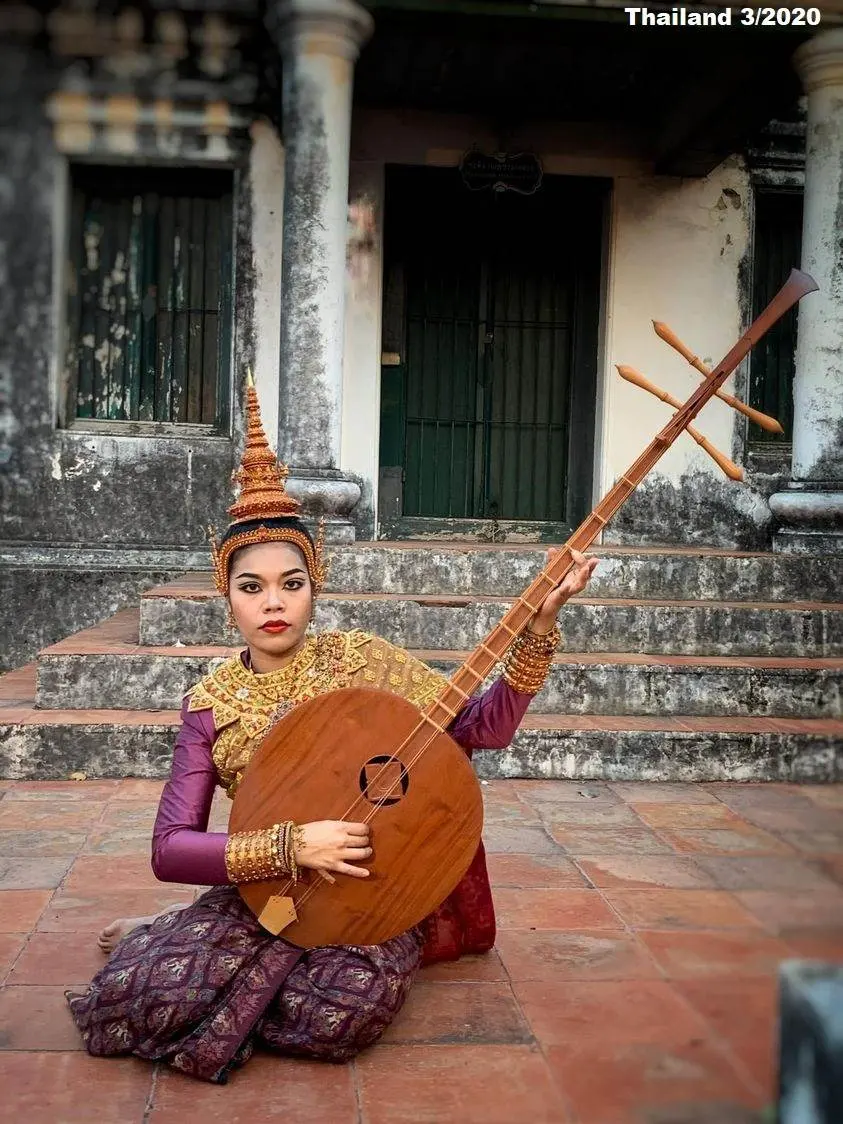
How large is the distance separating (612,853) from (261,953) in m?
1.76

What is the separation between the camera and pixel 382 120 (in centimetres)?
759

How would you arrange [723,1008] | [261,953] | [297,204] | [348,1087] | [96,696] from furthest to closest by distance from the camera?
[297,204] < [96,696] < [261,953] < [348,1087] < [723,1008]

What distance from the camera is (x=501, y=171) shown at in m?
7.61

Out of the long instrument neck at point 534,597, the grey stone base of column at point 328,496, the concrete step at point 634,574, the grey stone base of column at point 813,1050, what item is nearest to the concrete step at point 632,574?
the concrete step at point 634,574

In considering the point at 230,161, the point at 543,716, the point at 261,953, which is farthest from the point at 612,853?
the point at 230,161

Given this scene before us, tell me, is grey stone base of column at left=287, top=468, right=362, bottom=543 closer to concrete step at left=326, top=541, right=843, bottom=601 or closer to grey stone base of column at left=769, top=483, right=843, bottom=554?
concrete step at left=326, top=541, right=843, bottom=601

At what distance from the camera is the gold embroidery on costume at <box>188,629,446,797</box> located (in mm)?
2520

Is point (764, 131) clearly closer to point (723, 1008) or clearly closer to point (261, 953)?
point (261, 953)

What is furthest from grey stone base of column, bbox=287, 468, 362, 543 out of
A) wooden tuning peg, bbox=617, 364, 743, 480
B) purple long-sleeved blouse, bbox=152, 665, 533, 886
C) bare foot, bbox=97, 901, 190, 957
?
wooden tuning peg, bbox=617, 364, 743, 480

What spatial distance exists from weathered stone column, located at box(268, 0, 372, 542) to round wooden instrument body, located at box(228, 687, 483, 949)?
3.95 metres

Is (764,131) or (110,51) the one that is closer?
(110,51)

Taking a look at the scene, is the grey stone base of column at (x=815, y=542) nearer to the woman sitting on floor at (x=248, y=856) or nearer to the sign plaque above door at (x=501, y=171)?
the sign plaque above door at (x=501, y=171)

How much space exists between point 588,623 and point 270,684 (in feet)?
10.9

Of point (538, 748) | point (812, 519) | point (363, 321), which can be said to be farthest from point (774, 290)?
point (538, 748)
